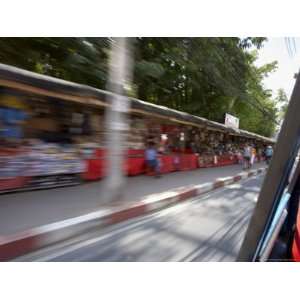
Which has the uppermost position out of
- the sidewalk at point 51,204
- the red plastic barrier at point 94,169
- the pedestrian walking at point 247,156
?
the pedestrian walking at point 247,156

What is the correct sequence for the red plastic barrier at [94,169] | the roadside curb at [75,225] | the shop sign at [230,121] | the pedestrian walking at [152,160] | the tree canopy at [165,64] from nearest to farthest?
1. the roadside curb at [75,225]
2. the red plastic barrier at [94,169]
3. the pedestrian walking at [152,160]
4. the tree canopy at [165,64]
5. the shop sign at [230,121]

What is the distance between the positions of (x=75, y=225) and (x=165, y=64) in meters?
14.3

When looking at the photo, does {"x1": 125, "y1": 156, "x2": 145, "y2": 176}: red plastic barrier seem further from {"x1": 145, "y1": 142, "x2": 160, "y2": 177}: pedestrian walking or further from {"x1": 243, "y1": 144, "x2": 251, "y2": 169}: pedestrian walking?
{"x1": 243, "y1": 144, "x2": 251, "y2": 169}: pedestrian walking

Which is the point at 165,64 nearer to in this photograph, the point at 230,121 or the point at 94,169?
the point at 230,121

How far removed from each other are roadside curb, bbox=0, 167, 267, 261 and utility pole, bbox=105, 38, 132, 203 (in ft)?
1.59

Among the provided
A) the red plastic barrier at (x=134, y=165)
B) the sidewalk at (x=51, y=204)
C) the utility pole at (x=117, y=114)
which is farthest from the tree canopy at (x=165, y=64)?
the red plastic barrier at (x=134, y=165)

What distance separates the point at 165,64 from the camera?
17578mm

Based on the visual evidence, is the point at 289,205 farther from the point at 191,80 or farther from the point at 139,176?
the point at 191,80

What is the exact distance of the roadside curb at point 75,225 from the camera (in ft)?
12.5

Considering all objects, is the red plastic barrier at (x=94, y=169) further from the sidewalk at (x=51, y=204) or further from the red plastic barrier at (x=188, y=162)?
the red plastic barrier at (x=188, y=162)

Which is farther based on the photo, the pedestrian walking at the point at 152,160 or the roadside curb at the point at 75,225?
the pedestrian walking at the point at 152,160

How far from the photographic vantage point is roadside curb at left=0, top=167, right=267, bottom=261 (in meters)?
3.81

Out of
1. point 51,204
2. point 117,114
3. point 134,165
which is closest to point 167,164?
point 134,165

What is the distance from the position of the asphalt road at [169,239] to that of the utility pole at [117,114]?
84cm
